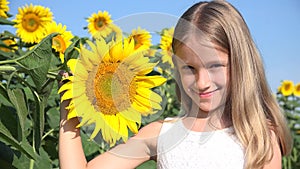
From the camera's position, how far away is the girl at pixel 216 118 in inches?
40.1

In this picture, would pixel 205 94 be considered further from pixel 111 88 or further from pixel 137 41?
pixel 111 88

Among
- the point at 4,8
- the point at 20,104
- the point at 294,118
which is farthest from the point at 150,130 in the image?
the point at 294,118

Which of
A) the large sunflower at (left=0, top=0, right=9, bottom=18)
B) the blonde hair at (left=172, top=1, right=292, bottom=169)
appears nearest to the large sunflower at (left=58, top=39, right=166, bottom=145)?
the blonde hair at (left=172, top=1, right=292, bottom=169)

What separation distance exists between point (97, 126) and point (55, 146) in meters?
0.57

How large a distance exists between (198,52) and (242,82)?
18cm

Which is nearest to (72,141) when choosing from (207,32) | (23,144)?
(23,144)

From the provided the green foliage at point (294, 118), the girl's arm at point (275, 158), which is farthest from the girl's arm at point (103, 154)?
the green foliage at point (294, 118)

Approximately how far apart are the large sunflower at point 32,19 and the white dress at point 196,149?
1127 millimetres

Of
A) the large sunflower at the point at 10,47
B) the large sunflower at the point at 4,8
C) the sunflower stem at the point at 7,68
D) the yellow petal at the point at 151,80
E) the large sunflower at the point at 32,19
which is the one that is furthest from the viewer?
the large sunflower at the point at 32,19

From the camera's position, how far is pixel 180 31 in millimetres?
952

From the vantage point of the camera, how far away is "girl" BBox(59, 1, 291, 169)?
102cm

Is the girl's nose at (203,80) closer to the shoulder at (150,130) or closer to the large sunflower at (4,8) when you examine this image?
the shoulder at (150,130)

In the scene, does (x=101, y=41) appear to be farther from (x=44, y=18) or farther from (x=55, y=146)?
(x=44, y=18)

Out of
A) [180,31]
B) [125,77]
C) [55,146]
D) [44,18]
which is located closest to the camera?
[125,77]
